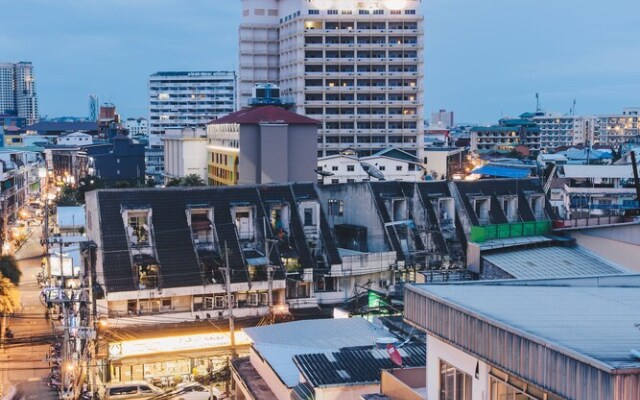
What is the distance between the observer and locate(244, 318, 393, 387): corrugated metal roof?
1588cm

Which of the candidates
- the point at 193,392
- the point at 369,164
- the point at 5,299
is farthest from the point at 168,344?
the point at 369,164

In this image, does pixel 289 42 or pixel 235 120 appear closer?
pixel 235 120

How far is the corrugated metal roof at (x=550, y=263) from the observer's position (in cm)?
2202

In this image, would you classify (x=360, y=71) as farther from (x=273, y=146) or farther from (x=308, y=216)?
(x=308, y=216)

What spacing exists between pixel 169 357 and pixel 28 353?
8.15 metres

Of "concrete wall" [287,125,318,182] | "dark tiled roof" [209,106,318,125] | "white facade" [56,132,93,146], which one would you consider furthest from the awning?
"white facade" [56,132,93,146]

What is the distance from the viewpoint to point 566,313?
29.9ft

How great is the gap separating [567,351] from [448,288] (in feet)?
10.8

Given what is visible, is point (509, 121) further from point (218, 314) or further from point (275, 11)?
point (218, 314)

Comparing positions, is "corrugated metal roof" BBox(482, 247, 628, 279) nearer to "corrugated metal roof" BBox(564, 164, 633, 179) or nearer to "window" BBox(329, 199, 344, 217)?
"window" BBox(329, 199, 344, 217)

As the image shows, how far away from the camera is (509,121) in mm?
129875

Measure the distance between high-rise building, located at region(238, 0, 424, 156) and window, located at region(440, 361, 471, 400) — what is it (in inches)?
2398

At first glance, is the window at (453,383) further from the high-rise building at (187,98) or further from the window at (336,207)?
the high-rise building at (187,98)

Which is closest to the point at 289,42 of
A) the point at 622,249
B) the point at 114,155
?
the point at 114,155
